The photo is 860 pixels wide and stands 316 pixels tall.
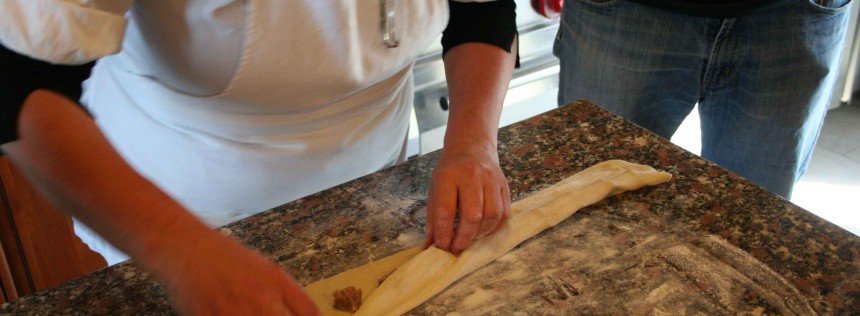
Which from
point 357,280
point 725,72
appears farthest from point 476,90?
point 725,72

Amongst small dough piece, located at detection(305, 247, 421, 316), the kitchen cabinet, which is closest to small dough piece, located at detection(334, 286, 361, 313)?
small dough piece, located at detection(305, 247, 421, 316)

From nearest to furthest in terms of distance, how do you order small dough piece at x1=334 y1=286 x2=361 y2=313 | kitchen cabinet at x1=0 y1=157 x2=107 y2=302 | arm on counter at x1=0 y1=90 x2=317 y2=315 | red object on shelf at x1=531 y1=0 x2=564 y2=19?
arm on counter at x1=0 y1=90 x2=317 y2=315
small dough piece at x1=334 y1=286 x2=361 y2=313
kitchen cabinet at x1=0 y1=157 x2=107 y2=302
red object on shelf at x1=531 y1=0 x2=564 y2=19

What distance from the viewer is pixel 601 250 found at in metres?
0.87

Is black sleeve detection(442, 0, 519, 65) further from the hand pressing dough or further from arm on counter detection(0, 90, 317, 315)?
arm on counter detection(0, 90, 317, 315)

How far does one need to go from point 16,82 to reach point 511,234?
565 mm

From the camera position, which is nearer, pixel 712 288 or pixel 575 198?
pixel 712 288

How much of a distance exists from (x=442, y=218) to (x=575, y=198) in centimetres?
19

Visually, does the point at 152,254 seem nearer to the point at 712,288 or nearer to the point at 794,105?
the point at 712,288

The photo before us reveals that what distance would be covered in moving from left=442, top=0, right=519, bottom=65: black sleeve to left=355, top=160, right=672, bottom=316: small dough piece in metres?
0.23

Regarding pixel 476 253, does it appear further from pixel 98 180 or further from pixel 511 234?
pixel 98 180

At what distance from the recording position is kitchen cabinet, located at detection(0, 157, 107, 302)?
1421mm

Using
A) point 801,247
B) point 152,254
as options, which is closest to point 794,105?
point 801,247

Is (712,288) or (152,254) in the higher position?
(152,254)

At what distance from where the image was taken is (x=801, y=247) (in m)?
Result: 0.86
